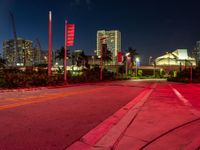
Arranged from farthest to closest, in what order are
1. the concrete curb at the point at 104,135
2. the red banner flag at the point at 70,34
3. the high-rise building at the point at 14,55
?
1. the high-rise building at the point at 14,55
2. the red banner flag at the point at 70,34
3. the concrete curb at the point at 104,135

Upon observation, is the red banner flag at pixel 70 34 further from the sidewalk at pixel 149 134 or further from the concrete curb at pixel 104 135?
the concrete curb at pixel 104 135

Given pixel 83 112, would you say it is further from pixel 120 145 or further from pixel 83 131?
pixel 120 145

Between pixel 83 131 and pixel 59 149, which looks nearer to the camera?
pixel 59 149

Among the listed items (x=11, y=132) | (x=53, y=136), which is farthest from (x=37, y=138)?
(x=11, y=132)

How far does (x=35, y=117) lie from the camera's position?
27.6 ft

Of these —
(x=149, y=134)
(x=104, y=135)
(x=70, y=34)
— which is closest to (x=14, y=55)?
(x=70, y=34)

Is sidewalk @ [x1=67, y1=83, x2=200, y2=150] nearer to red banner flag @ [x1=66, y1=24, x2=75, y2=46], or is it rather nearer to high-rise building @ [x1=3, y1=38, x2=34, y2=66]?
red banner flag @ [x1=66, y1=24, x2=75, y2=46]

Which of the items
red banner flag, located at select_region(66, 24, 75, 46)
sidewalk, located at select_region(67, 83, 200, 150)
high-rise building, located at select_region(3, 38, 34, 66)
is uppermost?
high-rise building, located at select_region(3, 38, 34, 66)

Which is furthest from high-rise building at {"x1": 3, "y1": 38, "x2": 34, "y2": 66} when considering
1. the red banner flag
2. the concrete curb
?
the concrete curb

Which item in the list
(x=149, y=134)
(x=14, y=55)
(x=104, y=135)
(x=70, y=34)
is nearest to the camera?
(x=104, y=135)

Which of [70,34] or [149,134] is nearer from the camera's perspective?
[149,134]

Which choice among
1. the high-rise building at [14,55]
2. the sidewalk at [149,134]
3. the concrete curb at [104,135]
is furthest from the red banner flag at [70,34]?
the high-rise building at [14,55]

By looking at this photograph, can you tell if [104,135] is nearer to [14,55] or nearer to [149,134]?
[149,134]

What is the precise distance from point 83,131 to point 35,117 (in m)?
2.28
